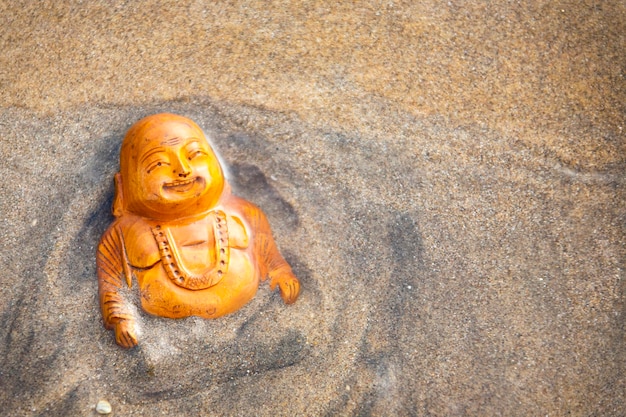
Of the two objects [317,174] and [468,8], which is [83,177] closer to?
[317,174]

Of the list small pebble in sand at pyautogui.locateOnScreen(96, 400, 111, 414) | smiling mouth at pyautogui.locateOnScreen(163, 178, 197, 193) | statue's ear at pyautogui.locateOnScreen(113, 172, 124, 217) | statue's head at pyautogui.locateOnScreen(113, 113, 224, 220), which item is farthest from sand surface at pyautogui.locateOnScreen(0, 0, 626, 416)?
smiling mouth at pyautogui.locateOnScreen(163, 178, 197, 193)

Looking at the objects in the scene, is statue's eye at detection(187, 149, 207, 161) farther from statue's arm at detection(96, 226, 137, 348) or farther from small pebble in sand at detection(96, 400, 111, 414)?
small pebble in sand at detection(96, 400, 111, 414)

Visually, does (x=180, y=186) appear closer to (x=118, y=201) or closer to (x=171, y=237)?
(x=171, y=237)

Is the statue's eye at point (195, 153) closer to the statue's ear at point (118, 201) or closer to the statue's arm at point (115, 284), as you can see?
the statue's ear at point (118, 201)

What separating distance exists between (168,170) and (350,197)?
43.7 inches

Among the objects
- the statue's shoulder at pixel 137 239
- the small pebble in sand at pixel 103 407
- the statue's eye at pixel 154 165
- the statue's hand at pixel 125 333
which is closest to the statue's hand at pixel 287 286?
the statue's shoulder at pixel 137 239

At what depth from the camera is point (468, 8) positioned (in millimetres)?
4488

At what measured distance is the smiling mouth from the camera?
372 cm

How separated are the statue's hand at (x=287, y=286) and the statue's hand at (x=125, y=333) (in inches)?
31.1

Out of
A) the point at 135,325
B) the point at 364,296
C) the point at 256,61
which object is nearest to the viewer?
the point at 135,325

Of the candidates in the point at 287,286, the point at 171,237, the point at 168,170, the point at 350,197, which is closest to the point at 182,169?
the point at 168,170

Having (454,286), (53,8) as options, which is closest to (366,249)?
(454,286)

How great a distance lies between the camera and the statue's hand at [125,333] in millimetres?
3834

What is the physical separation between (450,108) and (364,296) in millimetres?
1258
